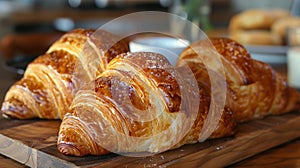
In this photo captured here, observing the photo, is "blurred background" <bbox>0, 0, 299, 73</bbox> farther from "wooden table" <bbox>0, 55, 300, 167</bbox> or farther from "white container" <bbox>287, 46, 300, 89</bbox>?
"wooden table" <bbox>0, 55, 300, 167</bbox>

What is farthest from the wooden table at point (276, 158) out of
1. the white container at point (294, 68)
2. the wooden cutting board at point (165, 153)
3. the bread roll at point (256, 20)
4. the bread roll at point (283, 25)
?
the bread roll at point (256, 20)

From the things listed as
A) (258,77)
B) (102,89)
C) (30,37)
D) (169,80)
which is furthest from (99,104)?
(30,37)

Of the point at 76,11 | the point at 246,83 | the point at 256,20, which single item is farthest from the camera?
the point at 76,11

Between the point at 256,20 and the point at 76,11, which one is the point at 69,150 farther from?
the point at 76,11

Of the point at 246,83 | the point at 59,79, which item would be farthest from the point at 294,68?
the point at 59,79

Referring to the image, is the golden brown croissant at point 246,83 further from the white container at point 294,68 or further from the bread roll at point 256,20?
the bread roll at point 256,20

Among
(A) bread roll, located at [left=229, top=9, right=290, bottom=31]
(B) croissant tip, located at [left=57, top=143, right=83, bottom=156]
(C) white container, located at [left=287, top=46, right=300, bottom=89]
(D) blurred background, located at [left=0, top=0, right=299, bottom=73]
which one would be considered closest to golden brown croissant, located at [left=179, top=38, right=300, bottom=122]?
(B) croissant tip, located at [left=57, top=143, right=83, bottom=156]
